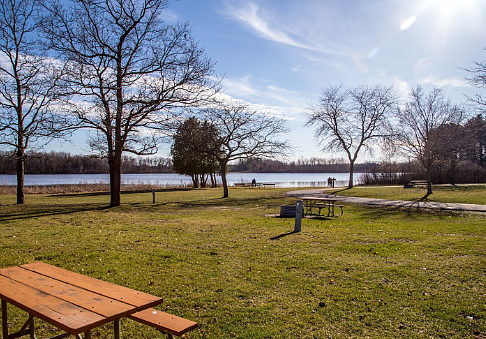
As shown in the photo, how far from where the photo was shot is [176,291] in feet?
17.1

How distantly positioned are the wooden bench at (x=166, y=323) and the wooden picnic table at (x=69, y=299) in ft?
0.83

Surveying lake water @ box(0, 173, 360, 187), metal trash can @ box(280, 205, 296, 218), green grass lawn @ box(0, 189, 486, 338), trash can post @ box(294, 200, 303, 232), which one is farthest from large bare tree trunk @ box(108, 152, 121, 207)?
lake water @ box(0, 173, 360, 187)

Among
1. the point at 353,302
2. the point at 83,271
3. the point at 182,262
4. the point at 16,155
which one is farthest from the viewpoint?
the point at 16,155

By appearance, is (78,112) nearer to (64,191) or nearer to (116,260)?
(116,260)

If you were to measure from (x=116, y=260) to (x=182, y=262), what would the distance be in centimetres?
131

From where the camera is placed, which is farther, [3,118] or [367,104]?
[367,104]

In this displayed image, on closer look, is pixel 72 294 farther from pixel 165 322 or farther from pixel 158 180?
pixel 158 180

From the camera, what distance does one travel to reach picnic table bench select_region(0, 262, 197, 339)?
2.44 meters

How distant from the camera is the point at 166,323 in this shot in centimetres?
309

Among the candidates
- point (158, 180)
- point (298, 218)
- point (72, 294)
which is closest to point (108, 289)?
point (72, 294)

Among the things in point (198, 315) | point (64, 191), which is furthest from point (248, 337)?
point (64, 191)

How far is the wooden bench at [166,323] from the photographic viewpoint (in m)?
2.94

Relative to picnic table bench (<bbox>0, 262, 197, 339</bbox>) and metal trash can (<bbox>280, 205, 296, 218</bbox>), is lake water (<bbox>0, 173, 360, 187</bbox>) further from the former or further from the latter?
picnic table bench (<bbox>0, 262, 197, 339</bbox>)

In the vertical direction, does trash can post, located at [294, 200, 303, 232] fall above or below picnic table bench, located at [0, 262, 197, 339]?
below
